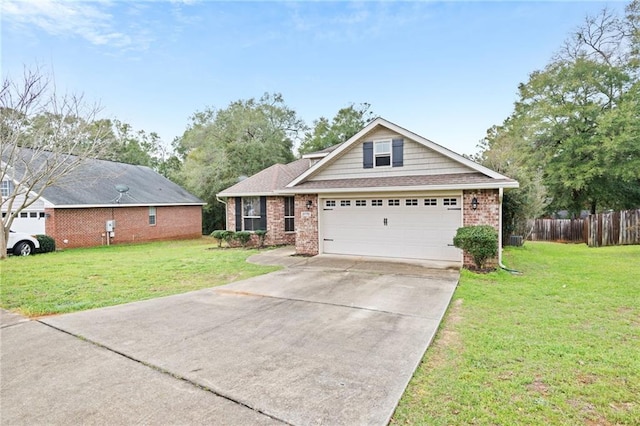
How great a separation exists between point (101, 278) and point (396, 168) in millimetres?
9150

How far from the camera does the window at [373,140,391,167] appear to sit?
37.1ft

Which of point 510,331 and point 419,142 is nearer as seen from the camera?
point 510,331

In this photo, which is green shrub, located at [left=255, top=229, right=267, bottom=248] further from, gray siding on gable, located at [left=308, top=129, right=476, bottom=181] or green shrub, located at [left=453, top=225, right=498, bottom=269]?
green shrub, located at [left=453, top=225, right=498, bottom=269]

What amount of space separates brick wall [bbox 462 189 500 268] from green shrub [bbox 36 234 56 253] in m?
16.7

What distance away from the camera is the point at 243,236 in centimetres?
1529

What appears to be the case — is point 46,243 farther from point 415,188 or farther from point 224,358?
point 415,188

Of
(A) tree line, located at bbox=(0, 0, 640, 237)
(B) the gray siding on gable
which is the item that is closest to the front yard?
(B) the gray siding on gable

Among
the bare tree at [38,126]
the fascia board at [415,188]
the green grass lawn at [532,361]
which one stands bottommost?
the green grass lawn at [532,361]

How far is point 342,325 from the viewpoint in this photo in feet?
16.9

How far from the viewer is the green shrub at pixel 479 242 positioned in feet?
29.0

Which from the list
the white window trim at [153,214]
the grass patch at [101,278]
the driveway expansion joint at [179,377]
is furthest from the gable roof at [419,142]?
the white window trim at [153,214]

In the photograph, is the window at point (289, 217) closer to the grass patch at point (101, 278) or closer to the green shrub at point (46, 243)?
the grass patch at point (101, 278)

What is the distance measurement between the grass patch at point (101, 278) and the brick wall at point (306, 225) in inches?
87.8

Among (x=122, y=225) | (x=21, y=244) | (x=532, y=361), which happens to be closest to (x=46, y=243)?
(x=21, y=244)
